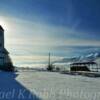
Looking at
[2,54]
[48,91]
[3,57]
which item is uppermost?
[2,54]

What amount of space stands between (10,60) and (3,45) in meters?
3.87

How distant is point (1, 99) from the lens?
912 centimetres

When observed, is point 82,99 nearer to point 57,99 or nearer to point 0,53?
point 57,99

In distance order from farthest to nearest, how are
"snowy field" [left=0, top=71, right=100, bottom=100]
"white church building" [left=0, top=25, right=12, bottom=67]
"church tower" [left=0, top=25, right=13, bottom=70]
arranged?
"white church building" [left=0, top=25, right=12, bottom=67] < "church tower" [left=0, top=25, right=13, bottom=70] < "snowy field" [left=0, top=71, right=100, bottom=100]

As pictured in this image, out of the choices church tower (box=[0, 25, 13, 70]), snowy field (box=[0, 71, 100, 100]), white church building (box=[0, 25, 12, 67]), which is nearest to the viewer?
snowy field (box=[0, 71, 100, 100])

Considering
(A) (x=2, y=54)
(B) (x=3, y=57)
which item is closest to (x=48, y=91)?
(A) (x=2, y=54)

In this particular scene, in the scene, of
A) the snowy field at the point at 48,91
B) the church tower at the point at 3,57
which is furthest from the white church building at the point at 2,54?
the snowy field at the point at 48,91

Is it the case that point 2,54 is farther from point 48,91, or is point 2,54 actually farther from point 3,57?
point 48,91

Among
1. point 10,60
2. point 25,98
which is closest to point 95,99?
point 25,98

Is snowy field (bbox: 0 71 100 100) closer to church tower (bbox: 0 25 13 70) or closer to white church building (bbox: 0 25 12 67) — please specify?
church tower (bbox: 0 25 13 70)

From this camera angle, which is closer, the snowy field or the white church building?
the snowy field

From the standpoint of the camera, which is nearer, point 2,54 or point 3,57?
point 2,54

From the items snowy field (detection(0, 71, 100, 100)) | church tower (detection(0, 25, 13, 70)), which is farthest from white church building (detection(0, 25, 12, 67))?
snowy field (detection(0, 71, 100, 100))

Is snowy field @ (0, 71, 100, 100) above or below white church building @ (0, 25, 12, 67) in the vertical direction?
below
